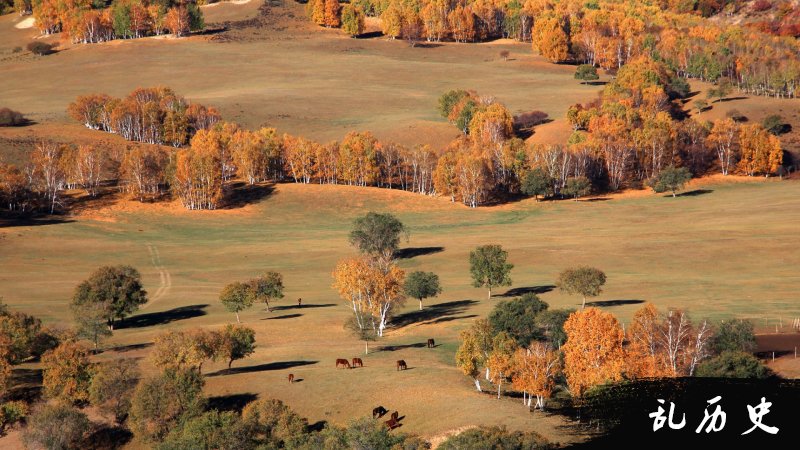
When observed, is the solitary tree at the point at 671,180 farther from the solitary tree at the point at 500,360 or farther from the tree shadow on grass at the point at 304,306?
the solitary tree at the point at 500,360

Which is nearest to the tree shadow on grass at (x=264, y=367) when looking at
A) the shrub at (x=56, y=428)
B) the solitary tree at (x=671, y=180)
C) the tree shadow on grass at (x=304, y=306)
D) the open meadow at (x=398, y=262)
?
the open meadow at (x=398, y=262)

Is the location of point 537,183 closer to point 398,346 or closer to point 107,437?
point 398,346

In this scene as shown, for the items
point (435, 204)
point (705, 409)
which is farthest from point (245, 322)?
point (435, 204)

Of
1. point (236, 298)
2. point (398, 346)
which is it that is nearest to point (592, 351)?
point (398, 346)

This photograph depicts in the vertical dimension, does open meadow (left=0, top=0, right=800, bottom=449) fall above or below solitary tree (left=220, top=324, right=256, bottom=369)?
below

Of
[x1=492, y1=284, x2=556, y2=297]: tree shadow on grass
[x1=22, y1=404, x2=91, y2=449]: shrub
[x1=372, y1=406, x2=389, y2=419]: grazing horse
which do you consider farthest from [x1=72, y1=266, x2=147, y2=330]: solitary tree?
[x1=372, y1=406, x2=389, y2=419]: grazing horse

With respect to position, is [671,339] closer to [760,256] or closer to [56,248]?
[760,256]

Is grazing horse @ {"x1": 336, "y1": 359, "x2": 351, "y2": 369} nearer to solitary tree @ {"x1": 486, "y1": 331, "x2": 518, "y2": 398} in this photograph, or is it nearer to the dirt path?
solitary tree @ {"x1": 486, "y1": 331, "x2": 518, "y2": 398}
